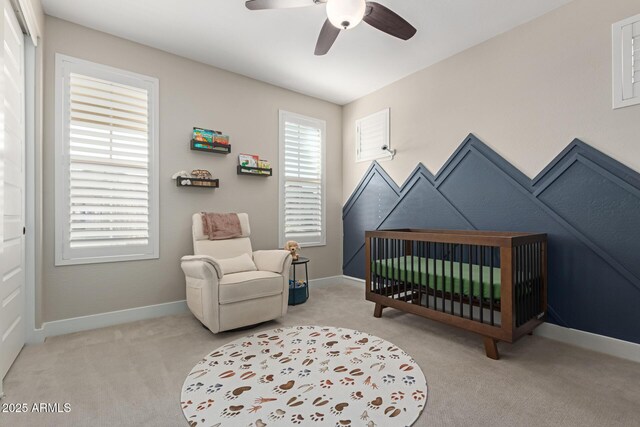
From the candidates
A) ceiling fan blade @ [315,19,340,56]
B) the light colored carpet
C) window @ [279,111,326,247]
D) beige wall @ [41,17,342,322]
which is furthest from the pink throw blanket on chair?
ceiling fan blade @ [315,19,340,56]

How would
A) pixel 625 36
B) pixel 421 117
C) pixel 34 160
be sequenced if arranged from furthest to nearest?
pixel 421 117
pixel 34 160
pixel 625 36

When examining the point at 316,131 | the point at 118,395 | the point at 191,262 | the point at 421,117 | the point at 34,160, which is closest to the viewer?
the point at 118,395

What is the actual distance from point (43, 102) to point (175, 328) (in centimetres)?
220

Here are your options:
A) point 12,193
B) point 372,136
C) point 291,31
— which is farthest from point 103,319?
point 372,136

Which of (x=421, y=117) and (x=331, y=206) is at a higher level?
(x=421, y=117)

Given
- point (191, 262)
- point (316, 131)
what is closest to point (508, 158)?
point (316, 131)

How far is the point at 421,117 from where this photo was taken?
3.51m

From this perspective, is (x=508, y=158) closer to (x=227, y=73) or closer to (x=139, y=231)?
(x=227, y=73)

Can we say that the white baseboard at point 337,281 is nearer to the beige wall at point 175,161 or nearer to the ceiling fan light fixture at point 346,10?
the beige wall at point 175,161

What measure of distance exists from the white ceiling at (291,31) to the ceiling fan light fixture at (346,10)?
837 millimetres

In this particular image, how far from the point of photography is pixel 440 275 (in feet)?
8.14

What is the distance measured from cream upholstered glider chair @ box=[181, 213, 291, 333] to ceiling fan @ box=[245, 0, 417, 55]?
6.06ft

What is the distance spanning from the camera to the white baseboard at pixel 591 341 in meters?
2.12

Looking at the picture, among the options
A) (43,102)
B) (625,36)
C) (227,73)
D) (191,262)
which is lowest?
(191,262)
